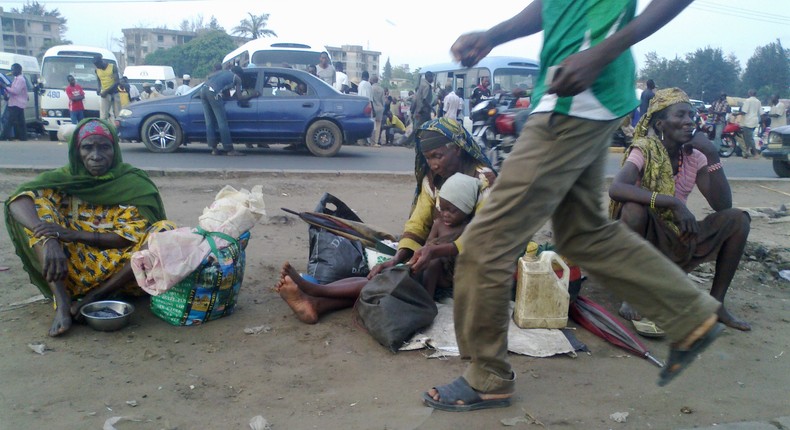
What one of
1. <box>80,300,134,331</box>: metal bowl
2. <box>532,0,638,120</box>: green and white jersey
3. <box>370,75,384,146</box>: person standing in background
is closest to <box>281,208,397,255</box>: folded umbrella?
<box>80,300,134,331</box>: metal bowl

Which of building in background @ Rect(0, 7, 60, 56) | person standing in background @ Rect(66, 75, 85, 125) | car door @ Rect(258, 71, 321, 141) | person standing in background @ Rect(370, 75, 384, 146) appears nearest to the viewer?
car door @ Rect(258, 71, 321, 141)

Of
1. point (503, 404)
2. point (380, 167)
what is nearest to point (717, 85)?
point (380, 167)

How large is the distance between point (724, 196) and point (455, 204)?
170cm

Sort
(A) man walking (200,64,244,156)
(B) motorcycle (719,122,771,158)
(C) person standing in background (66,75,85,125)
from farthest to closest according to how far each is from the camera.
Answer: (B) motorcycle (719,122,771,158)
(C) person standing in background (66,75,85,125)
(A) man walking (200,64,244,156)

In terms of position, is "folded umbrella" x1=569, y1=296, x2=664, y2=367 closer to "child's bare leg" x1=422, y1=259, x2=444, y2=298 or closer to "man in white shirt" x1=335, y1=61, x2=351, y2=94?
"child's bare leg" x1=422, y1=259, x2=444, y2=298

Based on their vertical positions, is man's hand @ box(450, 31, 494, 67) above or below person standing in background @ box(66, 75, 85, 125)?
above

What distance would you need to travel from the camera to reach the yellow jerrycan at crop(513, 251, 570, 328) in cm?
338

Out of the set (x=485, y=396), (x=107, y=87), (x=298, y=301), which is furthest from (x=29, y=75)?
(x=485, y=396)

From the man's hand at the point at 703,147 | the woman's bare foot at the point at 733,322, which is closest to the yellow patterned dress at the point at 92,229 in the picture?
the man's hand at the point at 703,147

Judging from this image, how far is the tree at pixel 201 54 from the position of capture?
2119 inches

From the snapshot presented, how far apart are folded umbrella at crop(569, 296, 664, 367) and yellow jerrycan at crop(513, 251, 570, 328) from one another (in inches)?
5.8

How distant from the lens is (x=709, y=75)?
154 ft

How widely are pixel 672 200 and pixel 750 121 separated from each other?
49.5 feet

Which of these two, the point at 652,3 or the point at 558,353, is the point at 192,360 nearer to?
the point at 558,353
